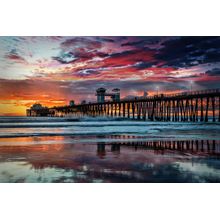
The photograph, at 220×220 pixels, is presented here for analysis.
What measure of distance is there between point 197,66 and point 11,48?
5.10m

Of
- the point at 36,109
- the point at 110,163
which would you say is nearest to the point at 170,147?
the point at 110,163

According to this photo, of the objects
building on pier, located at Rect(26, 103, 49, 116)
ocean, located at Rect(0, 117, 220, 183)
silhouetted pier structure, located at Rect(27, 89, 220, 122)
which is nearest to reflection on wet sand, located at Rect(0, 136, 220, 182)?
ocean, located at Rect(0, 117, 220, 183)

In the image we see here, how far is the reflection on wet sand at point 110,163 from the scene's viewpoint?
15.7 feet

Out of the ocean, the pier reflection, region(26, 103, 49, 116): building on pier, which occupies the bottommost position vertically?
the ocean

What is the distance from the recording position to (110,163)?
5508 millimetres

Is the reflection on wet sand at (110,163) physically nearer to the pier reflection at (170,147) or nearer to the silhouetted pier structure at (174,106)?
the pier reflection at (170,147)

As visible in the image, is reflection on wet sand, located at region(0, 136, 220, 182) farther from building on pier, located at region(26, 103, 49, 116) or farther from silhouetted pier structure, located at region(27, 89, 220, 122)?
silhouetted pier structure, located at region(27, 89, 220, 122)

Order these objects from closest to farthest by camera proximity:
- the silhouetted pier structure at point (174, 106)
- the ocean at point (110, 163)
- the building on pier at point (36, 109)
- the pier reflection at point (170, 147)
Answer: the ocean at point (110, 163), the pier reflection at point (170, 147), the building on pier at point (36, 109), the silhouetted pier structure at point (174, 106)

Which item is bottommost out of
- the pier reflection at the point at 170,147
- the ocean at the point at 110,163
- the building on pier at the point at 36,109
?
the ocean at the point at 110,163

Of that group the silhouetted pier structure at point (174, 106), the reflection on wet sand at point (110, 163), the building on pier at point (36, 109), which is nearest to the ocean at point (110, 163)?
the reflection on wet sand at point (110, 163)

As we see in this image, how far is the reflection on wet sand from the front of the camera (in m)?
4.78

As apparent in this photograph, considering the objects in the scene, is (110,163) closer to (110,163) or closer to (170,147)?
(110,163)
